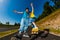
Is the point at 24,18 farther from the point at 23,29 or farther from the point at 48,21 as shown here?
the point at 48,21

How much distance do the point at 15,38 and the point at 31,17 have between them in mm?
1599

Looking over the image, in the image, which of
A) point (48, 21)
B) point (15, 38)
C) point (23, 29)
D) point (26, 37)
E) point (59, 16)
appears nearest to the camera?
point (15, 38)

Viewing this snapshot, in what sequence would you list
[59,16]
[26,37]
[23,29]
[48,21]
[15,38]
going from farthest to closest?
[59,16], [48,21], [26,37], [23,29], [15,38]

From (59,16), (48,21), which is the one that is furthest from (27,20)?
(59,16)

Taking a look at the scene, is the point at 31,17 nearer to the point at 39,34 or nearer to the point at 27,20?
the point at 27,20

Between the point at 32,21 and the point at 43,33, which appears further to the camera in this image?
the point at 32,21

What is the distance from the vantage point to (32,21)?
38.9 feet

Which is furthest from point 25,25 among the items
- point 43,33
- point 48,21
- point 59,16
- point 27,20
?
point 59,16

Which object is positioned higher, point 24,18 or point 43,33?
point 24,18

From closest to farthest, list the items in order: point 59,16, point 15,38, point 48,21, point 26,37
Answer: point 15,38 → point 26,37 → point 48,21 → point 59,16

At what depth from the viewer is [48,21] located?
3497 cm

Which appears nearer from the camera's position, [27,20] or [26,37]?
[27,20]

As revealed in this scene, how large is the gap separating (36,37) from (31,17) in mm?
1053

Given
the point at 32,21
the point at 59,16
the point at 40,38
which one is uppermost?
the point at 59,16
